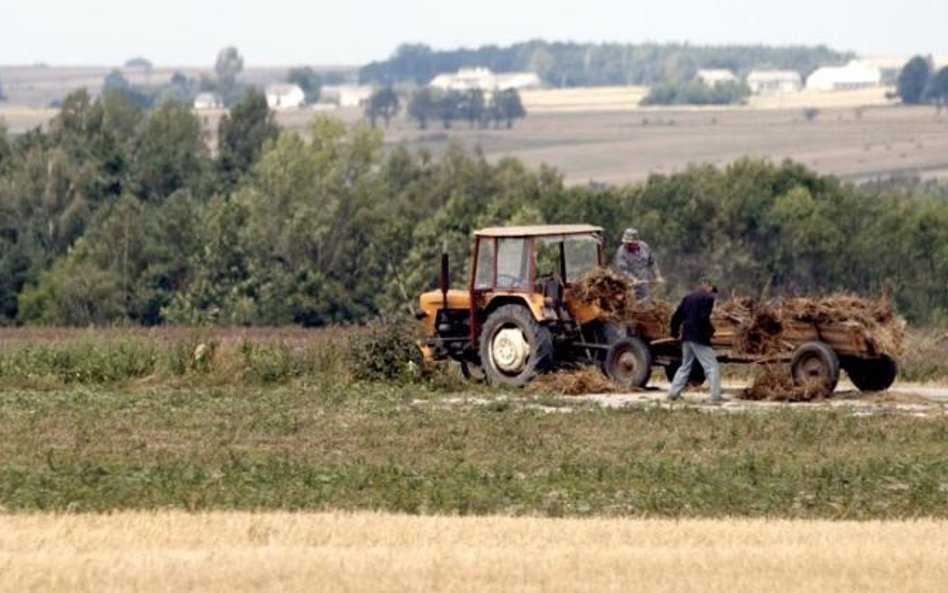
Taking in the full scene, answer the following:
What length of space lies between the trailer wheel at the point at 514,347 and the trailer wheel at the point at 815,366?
2.98 meters

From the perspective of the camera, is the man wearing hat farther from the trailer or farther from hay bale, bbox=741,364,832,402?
hay bale, bbox=741,364,832,402

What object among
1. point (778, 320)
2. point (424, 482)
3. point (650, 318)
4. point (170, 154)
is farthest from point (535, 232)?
point (170, 154)

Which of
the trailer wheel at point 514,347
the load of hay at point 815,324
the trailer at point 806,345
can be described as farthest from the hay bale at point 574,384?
the load of hay at point 815,324

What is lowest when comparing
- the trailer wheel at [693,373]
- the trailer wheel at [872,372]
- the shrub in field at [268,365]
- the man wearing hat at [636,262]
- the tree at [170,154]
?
the tree at [170,154]

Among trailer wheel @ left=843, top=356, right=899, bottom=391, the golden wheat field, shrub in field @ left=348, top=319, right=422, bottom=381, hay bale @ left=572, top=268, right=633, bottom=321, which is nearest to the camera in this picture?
the golden wheat field

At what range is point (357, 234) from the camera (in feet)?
272

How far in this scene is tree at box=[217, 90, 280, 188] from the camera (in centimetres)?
11094

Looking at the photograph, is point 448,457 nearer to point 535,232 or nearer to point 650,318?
point 650,318

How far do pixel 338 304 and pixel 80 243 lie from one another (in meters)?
10.1

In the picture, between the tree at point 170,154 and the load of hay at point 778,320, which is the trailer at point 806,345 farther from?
the tree at point 170,154

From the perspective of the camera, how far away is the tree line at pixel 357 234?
76438 mm

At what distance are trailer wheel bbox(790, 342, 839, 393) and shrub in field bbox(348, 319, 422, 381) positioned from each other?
4.73 metres

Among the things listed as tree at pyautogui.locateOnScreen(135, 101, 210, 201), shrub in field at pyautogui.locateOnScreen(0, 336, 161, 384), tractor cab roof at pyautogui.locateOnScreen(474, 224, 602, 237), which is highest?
tractor cab roof at pyautogui.locateOnScreen(474, 224, 602, 237)

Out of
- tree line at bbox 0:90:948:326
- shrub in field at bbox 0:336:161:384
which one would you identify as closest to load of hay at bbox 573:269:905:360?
shrub in field at bbox 0:336:161:384
